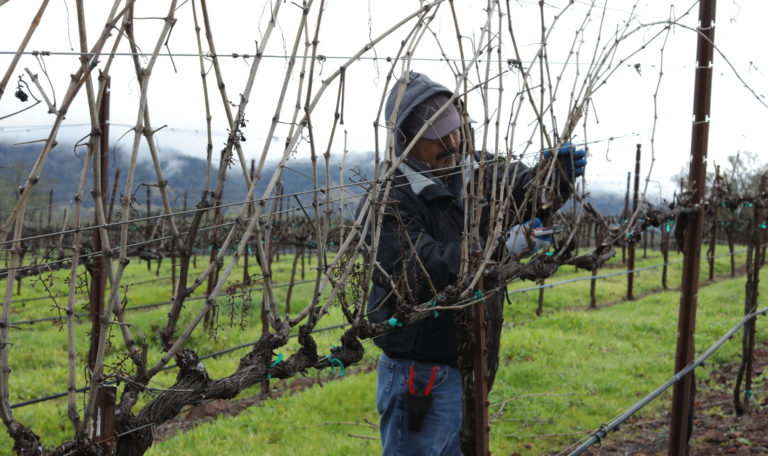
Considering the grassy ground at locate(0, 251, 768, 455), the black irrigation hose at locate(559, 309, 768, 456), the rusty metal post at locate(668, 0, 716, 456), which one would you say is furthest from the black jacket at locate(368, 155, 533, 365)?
the rusty metal post at locate(668, 0, 716, 456)

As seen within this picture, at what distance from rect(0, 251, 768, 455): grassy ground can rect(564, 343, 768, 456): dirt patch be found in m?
0.31

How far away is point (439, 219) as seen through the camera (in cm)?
257

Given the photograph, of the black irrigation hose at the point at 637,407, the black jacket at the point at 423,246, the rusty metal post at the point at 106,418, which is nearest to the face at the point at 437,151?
the black jacket at the point at 423,246

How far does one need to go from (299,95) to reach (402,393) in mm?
1678

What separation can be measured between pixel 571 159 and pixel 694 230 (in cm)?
175

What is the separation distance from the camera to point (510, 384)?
6848 mm

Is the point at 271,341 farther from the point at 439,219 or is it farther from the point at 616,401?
Result: the point at 616,401

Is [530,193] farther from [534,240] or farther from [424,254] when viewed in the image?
[424,254]

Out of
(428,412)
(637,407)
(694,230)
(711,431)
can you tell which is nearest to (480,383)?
(428,412)

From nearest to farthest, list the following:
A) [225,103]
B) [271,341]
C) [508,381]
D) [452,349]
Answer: [225,103] < [271,341] < [452,349] < [508,381]

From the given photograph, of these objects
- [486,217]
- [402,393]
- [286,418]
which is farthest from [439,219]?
[286,418]

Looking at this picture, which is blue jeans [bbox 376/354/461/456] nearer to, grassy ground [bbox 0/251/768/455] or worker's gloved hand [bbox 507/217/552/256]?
worker's gloved hand [bbox 507/217/552/256]

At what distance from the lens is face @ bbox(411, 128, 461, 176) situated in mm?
2502

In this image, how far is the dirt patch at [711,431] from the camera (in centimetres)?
493
